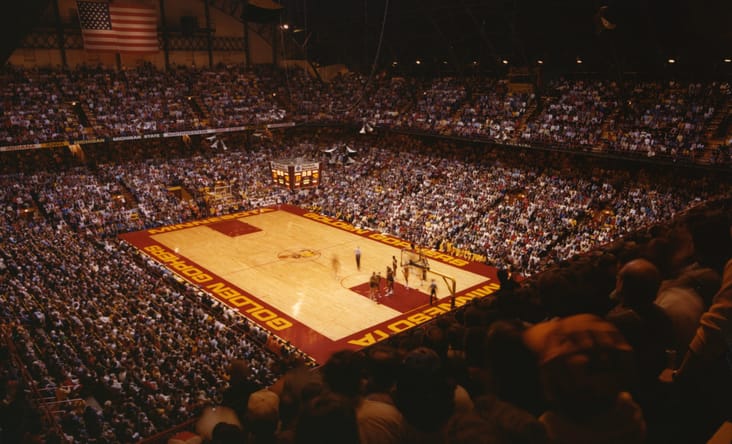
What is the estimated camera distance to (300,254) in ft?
92.3

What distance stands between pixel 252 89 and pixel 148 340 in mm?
35059

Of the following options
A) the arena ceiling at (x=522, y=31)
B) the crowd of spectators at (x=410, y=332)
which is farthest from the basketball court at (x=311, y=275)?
the arena ceiling at (x=522, y=31)

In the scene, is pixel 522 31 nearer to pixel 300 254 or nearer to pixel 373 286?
pixel 300 254

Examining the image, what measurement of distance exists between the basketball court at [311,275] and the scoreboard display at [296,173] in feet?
12.9

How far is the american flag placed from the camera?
36.9m

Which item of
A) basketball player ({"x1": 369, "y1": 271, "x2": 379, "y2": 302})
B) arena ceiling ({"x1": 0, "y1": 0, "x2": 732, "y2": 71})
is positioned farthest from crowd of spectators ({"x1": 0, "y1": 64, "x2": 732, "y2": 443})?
basketball player ({"x1": 369, "y1": 271, "x2": 379, "y2": 302})

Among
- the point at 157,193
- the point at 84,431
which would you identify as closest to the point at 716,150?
the point at 84,431

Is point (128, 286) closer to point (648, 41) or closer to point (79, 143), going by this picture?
point (79, 143)

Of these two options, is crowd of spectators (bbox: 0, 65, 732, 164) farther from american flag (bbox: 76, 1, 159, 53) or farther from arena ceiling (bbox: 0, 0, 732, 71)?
american flag (bbox: 76, 1, 159, 53)

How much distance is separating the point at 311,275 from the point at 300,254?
132 inches

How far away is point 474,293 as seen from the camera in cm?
2228

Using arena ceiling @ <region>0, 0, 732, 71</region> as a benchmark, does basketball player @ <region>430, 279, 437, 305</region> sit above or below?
below

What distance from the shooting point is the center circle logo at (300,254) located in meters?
27.5

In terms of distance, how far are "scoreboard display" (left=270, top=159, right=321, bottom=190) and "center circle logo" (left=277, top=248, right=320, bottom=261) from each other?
10.4 meters
